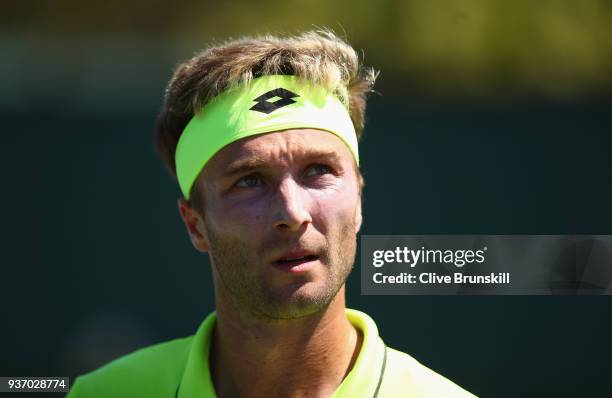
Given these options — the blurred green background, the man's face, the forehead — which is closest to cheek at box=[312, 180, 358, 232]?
the man's face

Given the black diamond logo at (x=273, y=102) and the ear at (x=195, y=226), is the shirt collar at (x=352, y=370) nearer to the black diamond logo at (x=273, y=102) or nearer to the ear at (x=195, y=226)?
A: the ear at (x=195, y=226)

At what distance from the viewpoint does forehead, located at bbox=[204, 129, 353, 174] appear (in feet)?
7.43

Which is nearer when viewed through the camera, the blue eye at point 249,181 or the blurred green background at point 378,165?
the blue eye at point 249,181

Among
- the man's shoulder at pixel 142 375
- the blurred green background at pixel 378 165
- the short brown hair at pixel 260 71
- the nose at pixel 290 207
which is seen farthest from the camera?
the blurred green background at pixel 378 165

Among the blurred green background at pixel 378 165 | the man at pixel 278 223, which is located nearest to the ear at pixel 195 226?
the man at pixel 278 223

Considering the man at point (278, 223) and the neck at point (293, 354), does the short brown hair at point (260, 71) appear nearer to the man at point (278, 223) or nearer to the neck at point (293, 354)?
the man at point (278, 223)

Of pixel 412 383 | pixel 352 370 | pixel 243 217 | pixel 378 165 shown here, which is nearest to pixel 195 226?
pixel 243 217

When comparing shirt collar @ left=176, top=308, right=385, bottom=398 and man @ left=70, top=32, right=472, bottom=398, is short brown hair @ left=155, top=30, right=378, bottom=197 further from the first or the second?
shirt collar @ left=176, top=308, right=385, bottom=398

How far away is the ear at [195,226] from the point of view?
2.48 meters

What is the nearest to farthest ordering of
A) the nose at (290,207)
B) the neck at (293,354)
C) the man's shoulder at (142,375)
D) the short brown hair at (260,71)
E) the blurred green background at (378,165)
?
the nose at (290,207), the neck at (293,354), the short brown hair at (260,71), the man's shoulder at (142,375), the blurred green background at (378,165)

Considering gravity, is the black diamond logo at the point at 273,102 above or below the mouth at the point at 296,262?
above

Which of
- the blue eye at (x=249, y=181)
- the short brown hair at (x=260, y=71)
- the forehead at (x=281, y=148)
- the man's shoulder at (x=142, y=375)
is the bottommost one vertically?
the man's shoulder at (x=142, y=375)

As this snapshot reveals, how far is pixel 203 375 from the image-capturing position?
2.40 metres

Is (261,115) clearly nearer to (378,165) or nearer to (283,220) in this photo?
(283,220)
